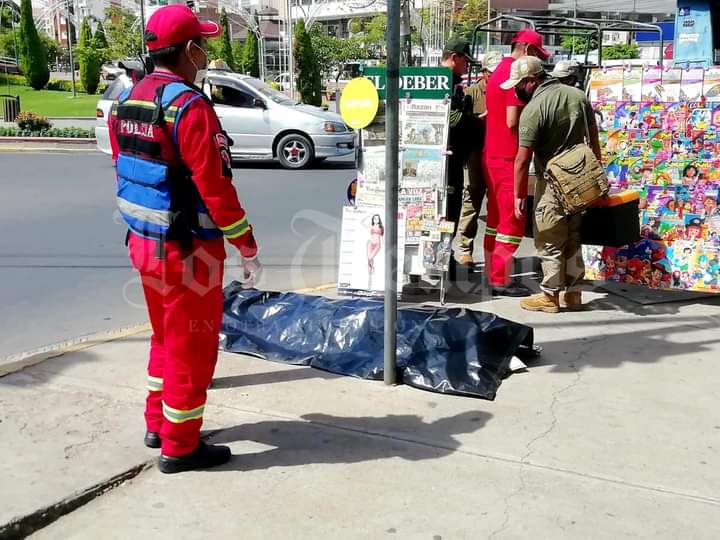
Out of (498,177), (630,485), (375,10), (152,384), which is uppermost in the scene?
(375,10)

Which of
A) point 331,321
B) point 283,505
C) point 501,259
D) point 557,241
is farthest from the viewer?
point 501,259

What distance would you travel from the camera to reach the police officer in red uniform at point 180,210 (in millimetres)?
3402

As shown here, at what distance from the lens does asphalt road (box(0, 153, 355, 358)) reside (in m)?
6.40

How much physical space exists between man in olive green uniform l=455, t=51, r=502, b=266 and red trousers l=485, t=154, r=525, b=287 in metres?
0.61

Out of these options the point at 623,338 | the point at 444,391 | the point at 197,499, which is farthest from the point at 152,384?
the point at 623,338

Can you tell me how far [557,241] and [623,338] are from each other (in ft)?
2.94

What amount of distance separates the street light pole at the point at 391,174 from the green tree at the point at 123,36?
38.9 meters

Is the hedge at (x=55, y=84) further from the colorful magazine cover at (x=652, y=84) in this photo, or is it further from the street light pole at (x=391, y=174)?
the street light pole at (x=391, y=174)

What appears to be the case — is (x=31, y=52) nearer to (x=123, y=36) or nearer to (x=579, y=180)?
(x=123, y=36)

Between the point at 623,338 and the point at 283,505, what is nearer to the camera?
the point at 283,505

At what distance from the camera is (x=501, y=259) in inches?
266

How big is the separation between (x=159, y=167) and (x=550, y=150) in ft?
11.6

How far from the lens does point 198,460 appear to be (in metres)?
3.71

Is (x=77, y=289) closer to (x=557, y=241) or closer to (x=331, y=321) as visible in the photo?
(x=331, y=321)
